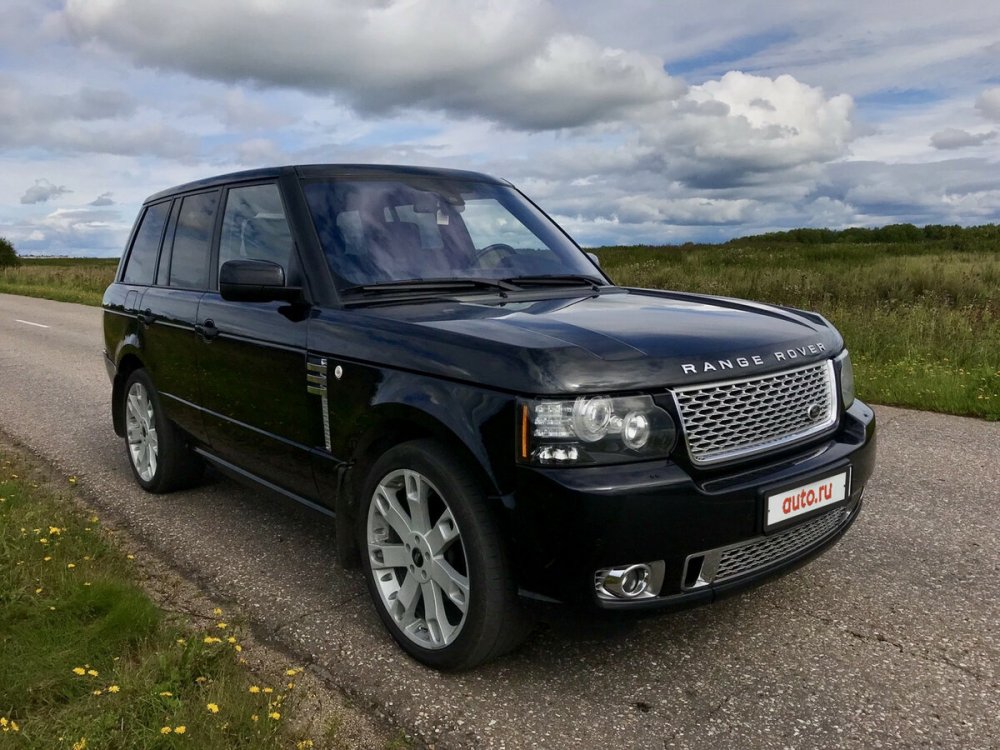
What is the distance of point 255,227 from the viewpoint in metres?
4.13

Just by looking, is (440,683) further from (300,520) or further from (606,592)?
(300,520)

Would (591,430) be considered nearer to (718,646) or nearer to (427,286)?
(718,646)

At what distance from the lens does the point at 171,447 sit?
500cm

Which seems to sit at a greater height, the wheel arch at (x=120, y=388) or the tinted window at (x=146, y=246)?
the tinted window at (x=146, y=246)

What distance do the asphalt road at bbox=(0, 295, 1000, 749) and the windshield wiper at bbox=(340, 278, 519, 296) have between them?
100cm

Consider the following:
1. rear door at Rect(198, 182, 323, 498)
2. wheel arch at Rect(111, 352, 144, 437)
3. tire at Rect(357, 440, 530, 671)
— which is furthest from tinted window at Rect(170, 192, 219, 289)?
tire at Rect(357, 440, 530, 671)

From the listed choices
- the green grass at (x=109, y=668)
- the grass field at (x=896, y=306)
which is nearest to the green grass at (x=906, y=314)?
the grass field at (x=896, y=306)


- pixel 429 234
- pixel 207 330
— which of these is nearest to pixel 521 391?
pixel 429 234

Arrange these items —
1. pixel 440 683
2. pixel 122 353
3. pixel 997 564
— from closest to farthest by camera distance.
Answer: pixel 440 683 < pixel 997 564 < pixel 122 353

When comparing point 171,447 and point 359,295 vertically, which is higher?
point 359,295

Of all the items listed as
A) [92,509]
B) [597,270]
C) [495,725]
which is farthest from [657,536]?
[92,509]

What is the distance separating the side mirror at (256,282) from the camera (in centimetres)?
346

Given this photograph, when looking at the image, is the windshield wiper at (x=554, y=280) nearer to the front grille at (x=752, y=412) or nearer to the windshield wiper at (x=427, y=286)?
the windshield wiper at (x=427, y=286)

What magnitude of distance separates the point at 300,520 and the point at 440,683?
6.59 ft
